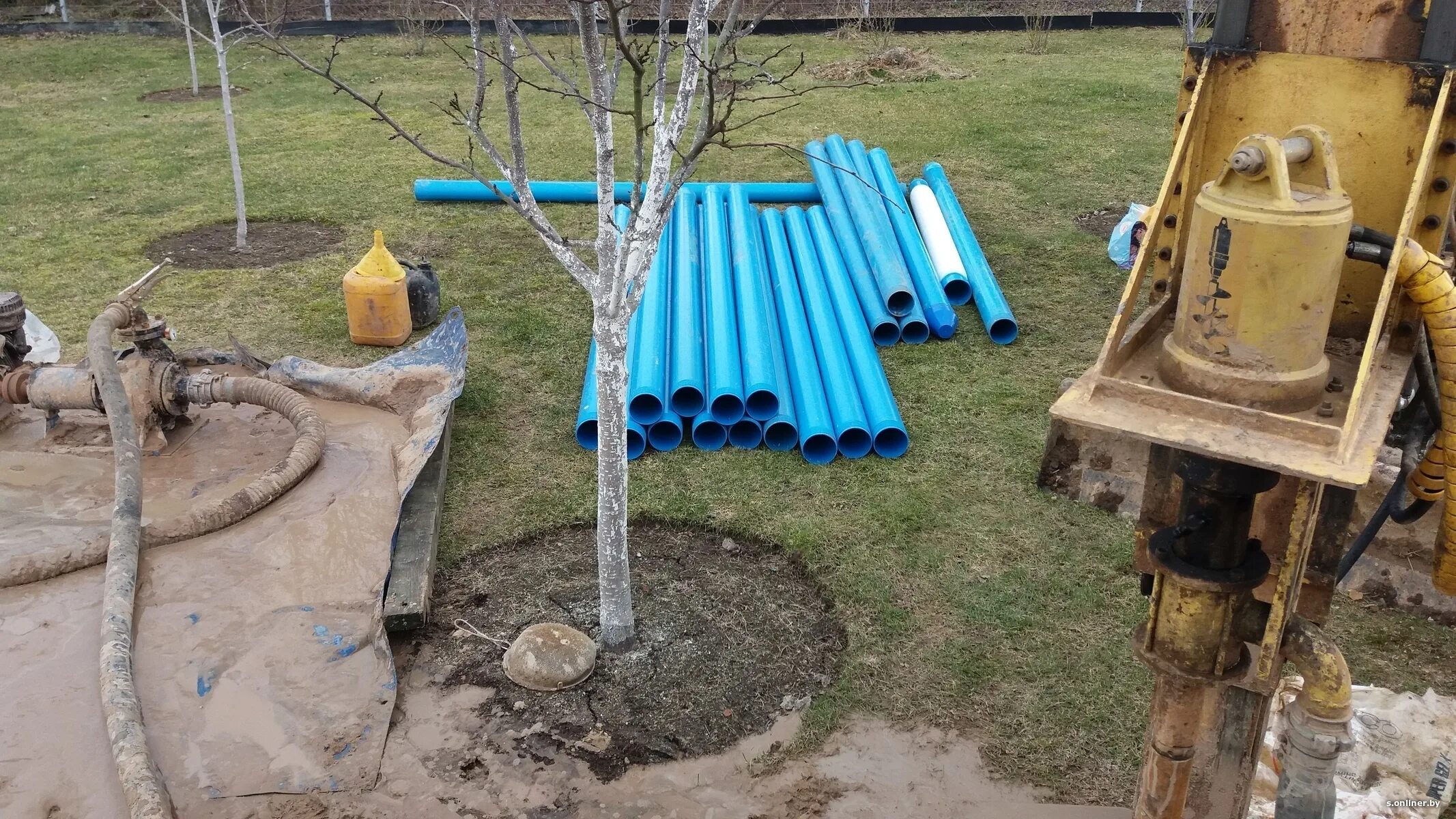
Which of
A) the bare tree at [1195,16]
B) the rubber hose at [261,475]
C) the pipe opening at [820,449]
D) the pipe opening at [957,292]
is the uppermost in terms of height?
the bare tree at [1195,16]

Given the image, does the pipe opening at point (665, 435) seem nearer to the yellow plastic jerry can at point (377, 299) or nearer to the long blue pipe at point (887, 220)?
the long blue pipe at point (887, 220)

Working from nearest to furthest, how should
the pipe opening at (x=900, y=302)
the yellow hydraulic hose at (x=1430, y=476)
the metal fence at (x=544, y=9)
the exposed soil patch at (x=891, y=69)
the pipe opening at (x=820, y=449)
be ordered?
the yellow hydraulic hose at (x=1430, y=476) → the pipe opening at (x=820, y=449) → the pipe opening at (x=900, y=302) → the exposed soil patch at (x=891, y=69) → the metal fence at (x=544, y=9)

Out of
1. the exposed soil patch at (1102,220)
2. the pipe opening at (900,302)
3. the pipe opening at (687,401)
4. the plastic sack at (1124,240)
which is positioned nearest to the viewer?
the pipe opening at (687,401)

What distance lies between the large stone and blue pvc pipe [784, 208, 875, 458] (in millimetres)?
1944

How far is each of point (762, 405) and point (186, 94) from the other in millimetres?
11309

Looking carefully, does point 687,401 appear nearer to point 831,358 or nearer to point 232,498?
point 831,358

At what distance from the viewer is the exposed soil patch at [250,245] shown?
8.34 m

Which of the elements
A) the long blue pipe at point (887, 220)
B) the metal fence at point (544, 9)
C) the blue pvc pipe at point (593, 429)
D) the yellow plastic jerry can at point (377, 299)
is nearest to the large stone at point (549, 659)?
the blue pvc pipe at point (593, 429)

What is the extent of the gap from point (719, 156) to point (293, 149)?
436 cm

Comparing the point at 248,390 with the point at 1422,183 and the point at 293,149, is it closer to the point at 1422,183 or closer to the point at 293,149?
the point at 1422,183

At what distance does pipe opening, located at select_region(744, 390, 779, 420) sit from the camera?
225 inches

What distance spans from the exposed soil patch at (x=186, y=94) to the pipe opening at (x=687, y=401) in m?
10.4

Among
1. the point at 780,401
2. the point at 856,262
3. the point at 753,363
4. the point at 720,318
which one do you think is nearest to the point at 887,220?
the point at 856,262

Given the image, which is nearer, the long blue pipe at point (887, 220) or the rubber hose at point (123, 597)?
the rubber hose at point (123, 597)
